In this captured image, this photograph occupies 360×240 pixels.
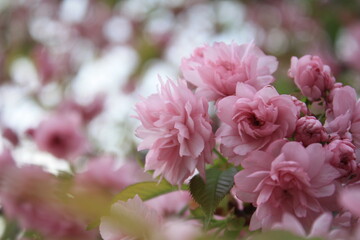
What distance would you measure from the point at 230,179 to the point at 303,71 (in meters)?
0.22

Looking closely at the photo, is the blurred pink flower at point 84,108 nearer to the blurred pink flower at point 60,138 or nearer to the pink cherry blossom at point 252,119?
the blurred pink flower at point 60,138

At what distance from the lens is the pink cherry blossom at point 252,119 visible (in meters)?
0.73

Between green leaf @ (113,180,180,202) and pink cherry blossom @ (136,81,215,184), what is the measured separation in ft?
0.34

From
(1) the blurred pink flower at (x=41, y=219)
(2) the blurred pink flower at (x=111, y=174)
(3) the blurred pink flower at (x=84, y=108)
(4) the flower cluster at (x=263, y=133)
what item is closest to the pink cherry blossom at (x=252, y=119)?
(4) the flower cluster at (x=263, y=133)

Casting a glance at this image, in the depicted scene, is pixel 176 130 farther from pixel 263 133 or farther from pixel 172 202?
pixel 172 202

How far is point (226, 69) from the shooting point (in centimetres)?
84

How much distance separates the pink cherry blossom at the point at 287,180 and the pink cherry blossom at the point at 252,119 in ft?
0.11

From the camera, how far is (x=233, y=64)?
32.9 inches

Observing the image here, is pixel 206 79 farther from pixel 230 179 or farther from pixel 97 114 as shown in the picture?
pixel 97 114

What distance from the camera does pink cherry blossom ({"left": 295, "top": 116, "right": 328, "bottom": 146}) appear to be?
0.71 metres

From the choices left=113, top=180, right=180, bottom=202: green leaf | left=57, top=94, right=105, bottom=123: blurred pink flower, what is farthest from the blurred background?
left=113, top=180, right=180, bottom=202: green leaf

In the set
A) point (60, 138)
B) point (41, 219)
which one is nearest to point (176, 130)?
point (41, 219)

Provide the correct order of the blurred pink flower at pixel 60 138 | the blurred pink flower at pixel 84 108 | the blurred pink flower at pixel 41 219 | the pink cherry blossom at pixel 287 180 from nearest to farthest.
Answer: the pink cherry blossom at pixel 287 180 < the blurred pink flower at pixel 41 219 < the blurred pink flower at pixel 60 138 < the blurred pink flower at pixel 84 108

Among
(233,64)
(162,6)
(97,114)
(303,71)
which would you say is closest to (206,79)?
(233,64)
